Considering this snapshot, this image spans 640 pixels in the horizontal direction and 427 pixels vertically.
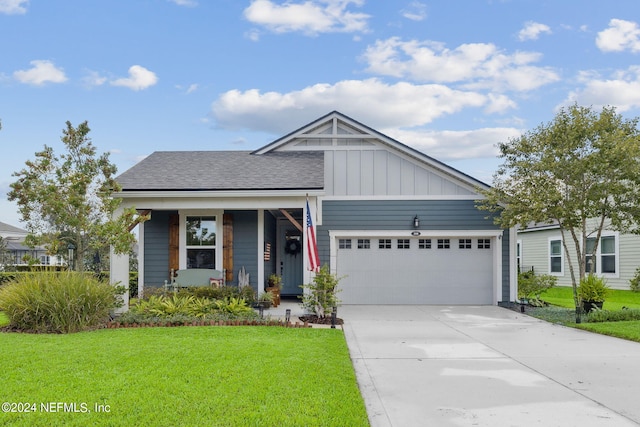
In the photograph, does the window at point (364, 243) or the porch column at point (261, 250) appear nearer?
the porch column at point (261, 250)

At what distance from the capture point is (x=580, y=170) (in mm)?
13281

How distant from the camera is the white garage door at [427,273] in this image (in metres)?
16.6

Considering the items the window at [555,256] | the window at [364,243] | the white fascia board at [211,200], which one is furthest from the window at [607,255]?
the white fascia board at [211,200]

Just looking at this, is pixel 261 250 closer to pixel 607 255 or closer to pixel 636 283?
pixel 636 283

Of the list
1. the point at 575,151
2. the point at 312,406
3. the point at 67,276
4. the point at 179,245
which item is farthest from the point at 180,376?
the point at 575,151

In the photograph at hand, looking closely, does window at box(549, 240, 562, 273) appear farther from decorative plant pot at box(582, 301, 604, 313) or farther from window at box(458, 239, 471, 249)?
decorative plant pot at box(582, 301, 604, 313)

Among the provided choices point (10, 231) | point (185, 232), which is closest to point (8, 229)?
point (10, 231)

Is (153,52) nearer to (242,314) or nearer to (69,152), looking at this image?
(69,152)

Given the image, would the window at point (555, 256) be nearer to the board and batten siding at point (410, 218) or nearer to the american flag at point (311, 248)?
the board and batten siding at point (410, 218)

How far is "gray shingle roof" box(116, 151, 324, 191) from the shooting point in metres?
14.0

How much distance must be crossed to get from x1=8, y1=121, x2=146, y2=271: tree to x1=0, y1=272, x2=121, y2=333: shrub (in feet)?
5.07

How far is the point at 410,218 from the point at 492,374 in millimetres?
9338

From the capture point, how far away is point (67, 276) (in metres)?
10.7

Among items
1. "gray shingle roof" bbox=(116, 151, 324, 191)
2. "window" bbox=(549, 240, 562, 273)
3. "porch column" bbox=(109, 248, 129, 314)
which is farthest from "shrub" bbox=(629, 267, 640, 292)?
"porch column" bbox=(109, 248, 129, 314)
